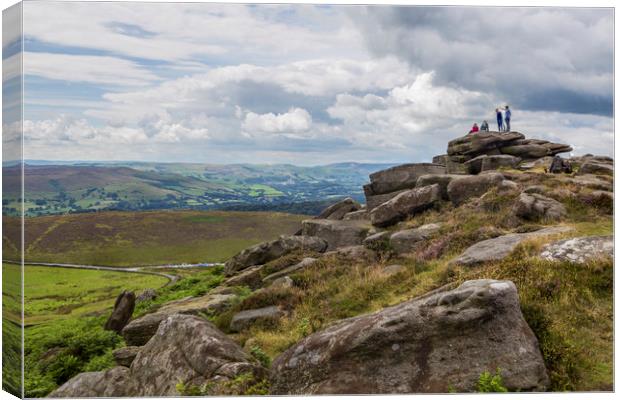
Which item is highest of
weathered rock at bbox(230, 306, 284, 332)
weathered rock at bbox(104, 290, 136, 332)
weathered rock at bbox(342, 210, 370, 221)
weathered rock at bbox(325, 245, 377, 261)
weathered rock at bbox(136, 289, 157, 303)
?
weathered rock at bbox(342, 210, 370, 221)

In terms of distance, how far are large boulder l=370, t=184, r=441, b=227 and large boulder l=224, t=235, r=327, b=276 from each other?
4.58 meters

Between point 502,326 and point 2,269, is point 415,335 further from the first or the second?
point 2,269

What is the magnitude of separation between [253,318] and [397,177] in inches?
935

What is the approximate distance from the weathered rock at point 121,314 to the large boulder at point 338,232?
13.0 metres

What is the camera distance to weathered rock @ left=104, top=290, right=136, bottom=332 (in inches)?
880

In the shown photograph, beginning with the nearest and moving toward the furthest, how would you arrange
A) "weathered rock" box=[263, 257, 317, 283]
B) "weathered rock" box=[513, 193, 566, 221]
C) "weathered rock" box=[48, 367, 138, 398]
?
"weathered rock" box=[48, 367, 138, 398] < "weathered rock" box=[513, 193, 566, 221] < "weathered rock" box=[263, 257, 317, 283]

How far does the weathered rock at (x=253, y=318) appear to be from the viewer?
1883 cm

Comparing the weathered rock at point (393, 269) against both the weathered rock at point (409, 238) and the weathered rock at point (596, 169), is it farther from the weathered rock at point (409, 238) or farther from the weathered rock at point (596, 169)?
the weathered rock at point (596, 169)

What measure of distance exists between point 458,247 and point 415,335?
12453 millimetres

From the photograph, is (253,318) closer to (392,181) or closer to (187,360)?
(187,360)

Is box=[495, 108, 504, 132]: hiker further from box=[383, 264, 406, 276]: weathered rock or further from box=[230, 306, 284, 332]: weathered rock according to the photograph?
box=[230, 306, 284, 332]: weathered rock

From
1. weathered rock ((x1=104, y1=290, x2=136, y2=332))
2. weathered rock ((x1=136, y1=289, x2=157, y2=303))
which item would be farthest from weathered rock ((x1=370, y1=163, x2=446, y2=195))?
weathered rock ((x1=104, y1=290, x2=136, y2=332))

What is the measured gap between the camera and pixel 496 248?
19656mm

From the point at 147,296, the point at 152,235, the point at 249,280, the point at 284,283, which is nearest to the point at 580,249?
the point at 284,283
